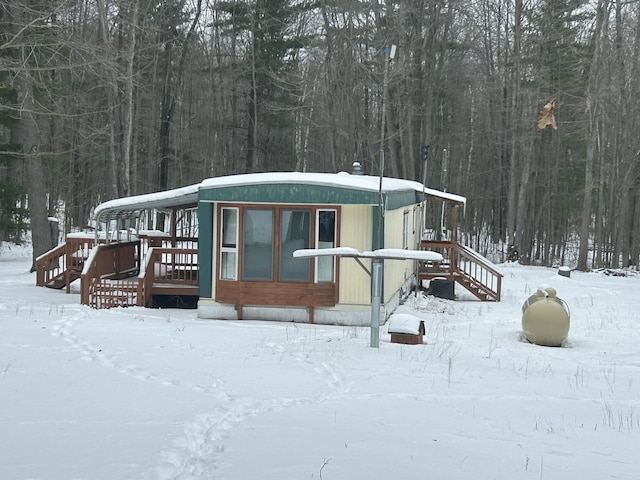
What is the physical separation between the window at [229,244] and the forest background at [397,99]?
41.1 ft

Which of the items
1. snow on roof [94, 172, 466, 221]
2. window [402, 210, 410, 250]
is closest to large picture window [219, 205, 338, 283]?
snow on roof [94, 172, 466, 221]

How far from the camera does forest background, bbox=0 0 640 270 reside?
28.2 meters

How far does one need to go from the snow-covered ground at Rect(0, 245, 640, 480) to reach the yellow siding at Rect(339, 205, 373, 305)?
28.2 inches

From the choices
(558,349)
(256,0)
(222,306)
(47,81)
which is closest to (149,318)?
(222,306)

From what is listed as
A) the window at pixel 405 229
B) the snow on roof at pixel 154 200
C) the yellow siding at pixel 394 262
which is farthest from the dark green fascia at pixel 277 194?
the window at pixel 405 229

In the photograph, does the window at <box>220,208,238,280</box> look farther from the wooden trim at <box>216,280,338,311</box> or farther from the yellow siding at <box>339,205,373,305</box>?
the yellow siding at <box>339,205,373,305</box>

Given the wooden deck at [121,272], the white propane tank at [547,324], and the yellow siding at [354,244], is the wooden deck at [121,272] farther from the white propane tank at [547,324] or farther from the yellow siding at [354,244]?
the white propane tank at [547,324]

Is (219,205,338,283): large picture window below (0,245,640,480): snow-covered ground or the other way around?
the other way around

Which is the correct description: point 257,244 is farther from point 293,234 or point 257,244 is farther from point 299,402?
point 299,402

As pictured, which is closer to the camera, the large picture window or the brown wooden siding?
the large picture window

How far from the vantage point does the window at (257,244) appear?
12.7 m

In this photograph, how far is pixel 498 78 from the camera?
33000 millimetres

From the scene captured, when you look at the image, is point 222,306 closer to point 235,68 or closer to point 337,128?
point 337,128

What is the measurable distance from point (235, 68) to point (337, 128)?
6.11m
